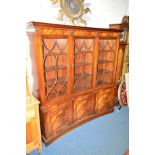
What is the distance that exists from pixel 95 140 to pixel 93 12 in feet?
7.81

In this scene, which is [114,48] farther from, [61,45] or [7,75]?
[7,75]

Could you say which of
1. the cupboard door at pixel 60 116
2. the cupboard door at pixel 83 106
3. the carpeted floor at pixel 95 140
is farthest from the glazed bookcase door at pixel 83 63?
the carpeted floor at pixel 95 140

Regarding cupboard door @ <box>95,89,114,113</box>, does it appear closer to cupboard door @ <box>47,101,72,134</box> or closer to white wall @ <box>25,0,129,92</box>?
cupboard door @ <box>47,101,72,134</box>

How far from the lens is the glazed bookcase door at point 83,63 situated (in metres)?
2.59

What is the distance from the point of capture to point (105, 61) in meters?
3.11

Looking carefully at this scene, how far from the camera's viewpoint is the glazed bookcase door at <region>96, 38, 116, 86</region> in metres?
2.93

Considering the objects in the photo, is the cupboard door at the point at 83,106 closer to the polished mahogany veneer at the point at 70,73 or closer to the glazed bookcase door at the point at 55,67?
the polished mahogany veneer at the point at 70,73

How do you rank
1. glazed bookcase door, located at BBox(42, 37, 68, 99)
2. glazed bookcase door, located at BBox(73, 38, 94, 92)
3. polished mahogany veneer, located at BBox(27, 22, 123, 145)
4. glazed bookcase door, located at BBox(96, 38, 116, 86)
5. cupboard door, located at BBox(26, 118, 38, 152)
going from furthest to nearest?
glazed bookcase door, located at BBox(96, 38, 116, 86)
glazed bookcase door, located at BBox(73, 38, 94, 92)
glazed bookcase door, located at BBox(42, 37, 68, 99)
polished mahogany veneer, located at BBox(27, 22, 123, 145)
cupboard door, located at BBox(26, 118, 38, 152)

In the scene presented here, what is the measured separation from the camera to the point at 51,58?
2383mm

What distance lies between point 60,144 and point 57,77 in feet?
3.38

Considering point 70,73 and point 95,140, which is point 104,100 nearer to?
point 95,140

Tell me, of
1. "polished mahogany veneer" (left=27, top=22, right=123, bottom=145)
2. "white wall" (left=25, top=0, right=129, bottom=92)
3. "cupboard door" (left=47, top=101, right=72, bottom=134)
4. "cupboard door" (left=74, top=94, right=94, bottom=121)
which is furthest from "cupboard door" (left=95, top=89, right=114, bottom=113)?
"white wall" (left=25, top=0, right=129, bottom=92)

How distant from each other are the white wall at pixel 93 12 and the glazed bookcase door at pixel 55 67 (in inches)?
13.6

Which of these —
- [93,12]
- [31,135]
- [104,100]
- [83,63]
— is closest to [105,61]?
[83,63]
